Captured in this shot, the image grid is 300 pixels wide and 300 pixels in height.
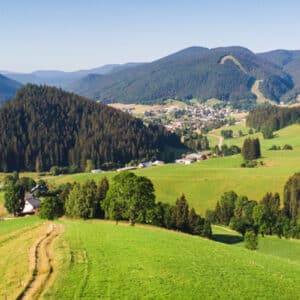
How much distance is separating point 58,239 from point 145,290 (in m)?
14.9

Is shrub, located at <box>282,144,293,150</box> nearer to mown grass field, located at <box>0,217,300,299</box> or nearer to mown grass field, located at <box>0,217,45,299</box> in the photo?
mown grass field, located at <box>0,217,300,299</box>

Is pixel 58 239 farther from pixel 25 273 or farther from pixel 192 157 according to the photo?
pixel 192 157

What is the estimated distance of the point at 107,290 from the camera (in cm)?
2683

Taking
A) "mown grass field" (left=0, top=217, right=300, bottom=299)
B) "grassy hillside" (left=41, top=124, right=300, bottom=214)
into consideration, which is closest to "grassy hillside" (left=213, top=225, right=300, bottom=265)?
"grassy hillside" (left=41, top=124, right=300, bottom=214)

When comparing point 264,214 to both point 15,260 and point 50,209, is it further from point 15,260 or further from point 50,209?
point 15,260

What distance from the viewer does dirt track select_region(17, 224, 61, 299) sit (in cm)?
2582

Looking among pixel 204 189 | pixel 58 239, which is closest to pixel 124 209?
pixel 58 239

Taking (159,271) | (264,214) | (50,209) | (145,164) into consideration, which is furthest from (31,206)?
(145,164)

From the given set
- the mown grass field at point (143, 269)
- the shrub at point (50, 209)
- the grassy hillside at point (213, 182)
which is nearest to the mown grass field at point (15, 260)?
the mown grass field at point (143, 269)

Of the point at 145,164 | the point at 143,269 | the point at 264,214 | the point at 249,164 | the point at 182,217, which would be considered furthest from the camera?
the point at 145,164

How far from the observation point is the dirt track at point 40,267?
25819 mm

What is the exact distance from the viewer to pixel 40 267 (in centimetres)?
3033

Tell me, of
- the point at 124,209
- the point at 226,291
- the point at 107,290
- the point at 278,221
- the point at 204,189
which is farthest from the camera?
the point at 204,189

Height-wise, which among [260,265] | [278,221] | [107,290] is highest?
[107,290]
